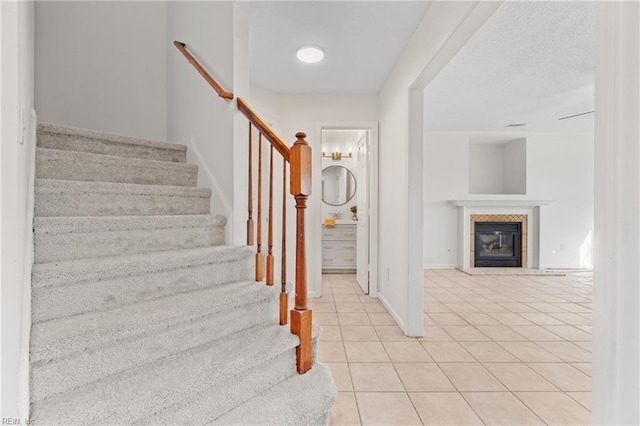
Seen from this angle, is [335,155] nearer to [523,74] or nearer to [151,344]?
[523,74]

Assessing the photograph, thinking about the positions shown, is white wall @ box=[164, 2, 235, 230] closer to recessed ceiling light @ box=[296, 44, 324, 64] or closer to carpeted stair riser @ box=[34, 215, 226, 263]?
carpeted stair riser @ box=[34, 215, 226, 263]

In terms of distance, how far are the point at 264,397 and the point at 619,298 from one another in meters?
1.30

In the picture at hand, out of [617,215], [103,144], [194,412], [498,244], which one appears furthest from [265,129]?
[498,244]

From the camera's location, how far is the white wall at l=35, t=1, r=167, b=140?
2.84m

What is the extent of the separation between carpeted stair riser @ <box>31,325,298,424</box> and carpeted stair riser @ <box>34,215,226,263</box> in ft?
2.23

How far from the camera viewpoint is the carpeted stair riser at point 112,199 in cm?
162

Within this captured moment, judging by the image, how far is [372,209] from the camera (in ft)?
13.1

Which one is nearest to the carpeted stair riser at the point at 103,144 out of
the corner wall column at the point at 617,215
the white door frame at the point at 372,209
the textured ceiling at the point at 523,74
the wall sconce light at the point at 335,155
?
the white door frame at the point at 372,209

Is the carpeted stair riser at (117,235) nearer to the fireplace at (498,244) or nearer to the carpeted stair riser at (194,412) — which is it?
the carpeted stair riser at (194,412)

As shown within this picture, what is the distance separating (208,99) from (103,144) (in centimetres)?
79

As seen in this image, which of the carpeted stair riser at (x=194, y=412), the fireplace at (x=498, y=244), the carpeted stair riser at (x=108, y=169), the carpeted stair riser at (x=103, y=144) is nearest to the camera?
the carpeted stair riser at (x=194, y=412)

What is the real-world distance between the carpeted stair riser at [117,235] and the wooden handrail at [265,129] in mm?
674

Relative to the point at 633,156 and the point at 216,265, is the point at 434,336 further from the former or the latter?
the point at 633,156

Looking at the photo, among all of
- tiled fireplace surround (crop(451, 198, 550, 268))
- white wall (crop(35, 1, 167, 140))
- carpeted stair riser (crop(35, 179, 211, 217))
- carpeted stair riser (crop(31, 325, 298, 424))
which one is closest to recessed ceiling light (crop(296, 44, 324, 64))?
white wall (crop(35, 1, 167, 140))
